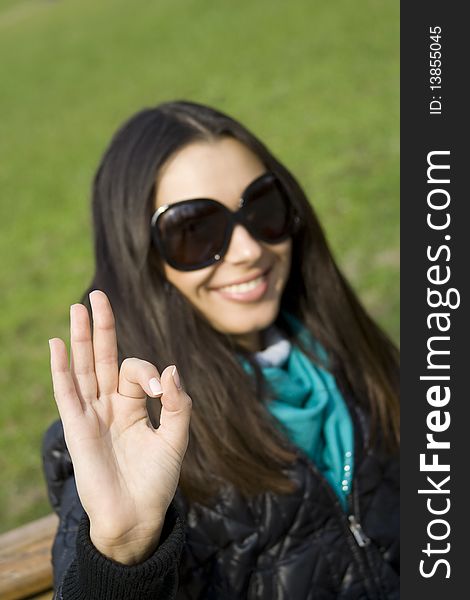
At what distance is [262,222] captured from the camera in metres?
2.29

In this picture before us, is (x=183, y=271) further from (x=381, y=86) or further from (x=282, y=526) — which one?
(x=381, y=86)

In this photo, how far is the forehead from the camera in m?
2.21

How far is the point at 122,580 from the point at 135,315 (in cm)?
82

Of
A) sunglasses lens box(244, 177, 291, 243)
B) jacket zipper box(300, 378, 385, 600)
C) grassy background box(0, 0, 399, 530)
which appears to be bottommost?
jacket zipper box(300, 378, 385, 600)

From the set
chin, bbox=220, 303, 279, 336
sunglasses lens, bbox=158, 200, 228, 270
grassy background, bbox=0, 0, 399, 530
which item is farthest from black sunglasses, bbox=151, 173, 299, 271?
grassy background, bbox=0, 0, 399, 530

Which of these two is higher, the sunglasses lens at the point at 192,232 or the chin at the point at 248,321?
the sunglasses lens at the point at 192,232

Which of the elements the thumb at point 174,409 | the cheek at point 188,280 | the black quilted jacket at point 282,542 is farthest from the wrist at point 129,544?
the cheek at point 188,280

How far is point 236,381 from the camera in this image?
222 cm

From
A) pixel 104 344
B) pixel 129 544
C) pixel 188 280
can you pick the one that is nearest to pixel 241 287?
pixel 188 280

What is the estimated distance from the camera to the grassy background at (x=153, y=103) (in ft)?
21.4

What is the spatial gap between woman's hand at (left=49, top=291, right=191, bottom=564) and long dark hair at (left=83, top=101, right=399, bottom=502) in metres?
0.46

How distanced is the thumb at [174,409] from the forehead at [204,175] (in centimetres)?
76

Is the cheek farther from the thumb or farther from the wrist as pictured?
the wrist

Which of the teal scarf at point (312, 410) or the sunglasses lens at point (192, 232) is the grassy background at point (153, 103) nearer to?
the teal scarf at point (312, 410)
